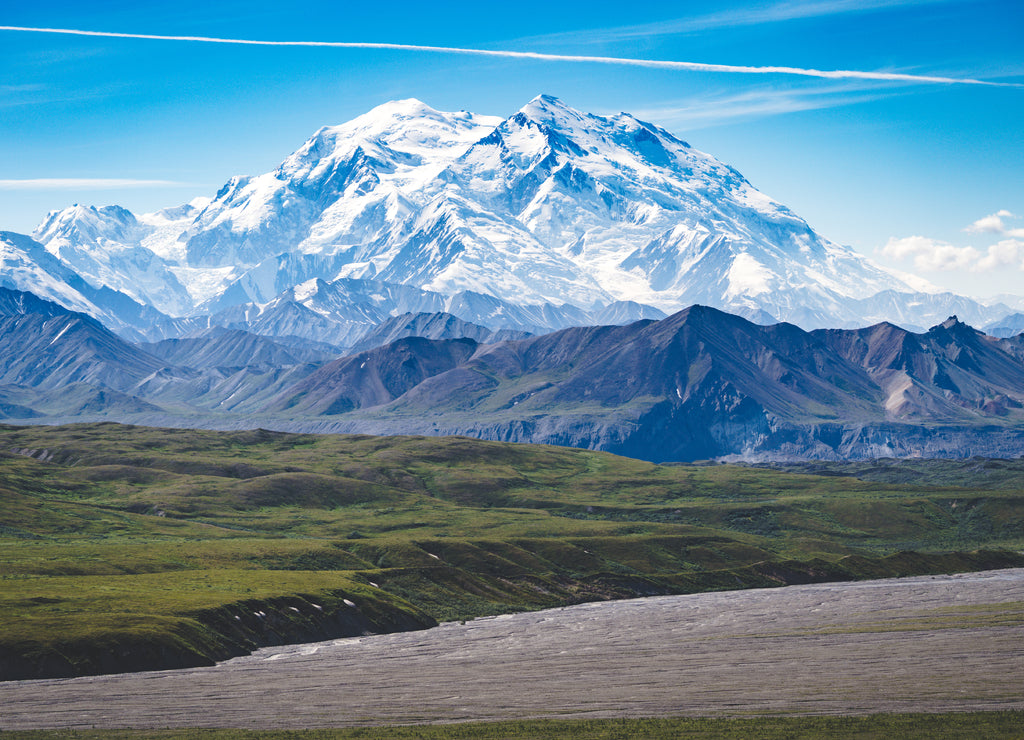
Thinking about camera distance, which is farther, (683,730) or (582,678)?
(582,678)

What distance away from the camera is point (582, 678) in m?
127

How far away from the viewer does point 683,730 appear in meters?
94.1

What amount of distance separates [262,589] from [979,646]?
348 ft

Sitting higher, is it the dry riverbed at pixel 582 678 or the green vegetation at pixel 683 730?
the green vegetation at pixel 683 730

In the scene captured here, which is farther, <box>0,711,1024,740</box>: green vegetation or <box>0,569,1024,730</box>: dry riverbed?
<box>0,569,1024,730</box>: dry riverbed

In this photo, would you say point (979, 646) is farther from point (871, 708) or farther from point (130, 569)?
point (130, 569)

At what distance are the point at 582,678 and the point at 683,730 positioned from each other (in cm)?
3336

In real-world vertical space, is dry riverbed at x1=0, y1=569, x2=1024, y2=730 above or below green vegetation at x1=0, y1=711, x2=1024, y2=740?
below

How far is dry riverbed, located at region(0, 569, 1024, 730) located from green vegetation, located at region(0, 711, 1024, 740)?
13.5 feet

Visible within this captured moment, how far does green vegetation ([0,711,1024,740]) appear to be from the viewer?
88562 mm

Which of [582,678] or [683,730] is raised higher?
[683,730]

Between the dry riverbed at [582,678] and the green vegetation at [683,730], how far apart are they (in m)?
4.12

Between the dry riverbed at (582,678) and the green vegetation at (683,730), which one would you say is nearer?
the green vegetation at (683,730)

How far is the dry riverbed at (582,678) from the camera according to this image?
105 meters
